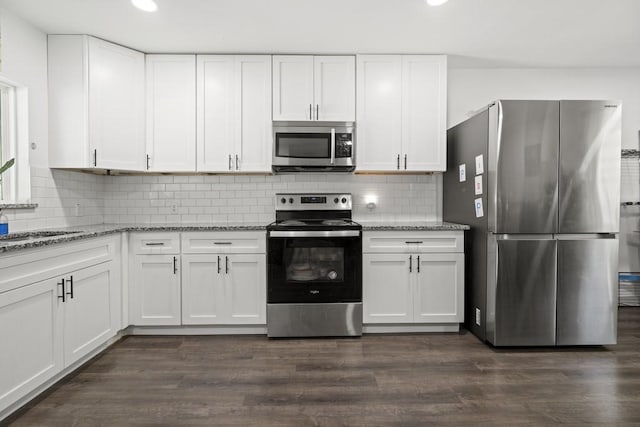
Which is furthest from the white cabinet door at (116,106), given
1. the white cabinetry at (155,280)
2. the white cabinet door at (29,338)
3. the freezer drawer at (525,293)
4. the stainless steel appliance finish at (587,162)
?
the stainless steel appliance finish at (587,162)

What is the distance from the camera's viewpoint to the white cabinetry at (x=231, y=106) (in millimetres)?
3457

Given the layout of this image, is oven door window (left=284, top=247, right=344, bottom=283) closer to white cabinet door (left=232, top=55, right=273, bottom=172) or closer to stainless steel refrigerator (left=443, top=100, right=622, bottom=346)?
white cabinet door (left=232, top=55, right=273, bottom=172)

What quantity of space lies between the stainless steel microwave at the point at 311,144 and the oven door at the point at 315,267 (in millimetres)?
703

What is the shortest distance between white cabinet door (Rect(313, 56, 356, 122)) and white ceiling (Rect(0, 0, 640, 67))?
0.10 metres

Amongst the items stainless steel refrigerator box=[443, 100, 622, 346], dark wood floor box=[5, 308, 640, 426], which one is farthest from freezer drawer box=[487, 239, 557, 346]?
dark wood floor box=[5, 308, 640, 426]

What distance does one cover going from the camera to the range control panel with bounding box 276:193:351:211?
3756 millimetres

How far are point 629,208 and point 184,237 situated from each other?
4598 millimetres

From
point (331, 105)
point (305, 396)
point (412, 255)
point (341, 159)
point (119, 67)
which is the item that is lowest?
point (305, 396)

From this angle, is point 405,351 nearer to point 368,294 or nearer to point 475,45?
point 368,294

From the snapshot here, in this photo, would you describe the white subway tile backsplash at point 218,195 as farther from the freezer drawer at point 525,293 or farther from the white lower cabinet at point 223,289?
the freezer drawer at point 525,293

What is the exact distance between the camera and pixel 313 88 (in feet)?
11.4

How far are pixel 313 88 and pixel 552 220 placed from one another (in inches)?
90.0

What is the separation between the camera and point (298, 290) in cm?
317

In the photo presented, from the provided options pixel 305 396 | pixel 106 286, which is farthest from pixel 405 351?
pixel 106 286
